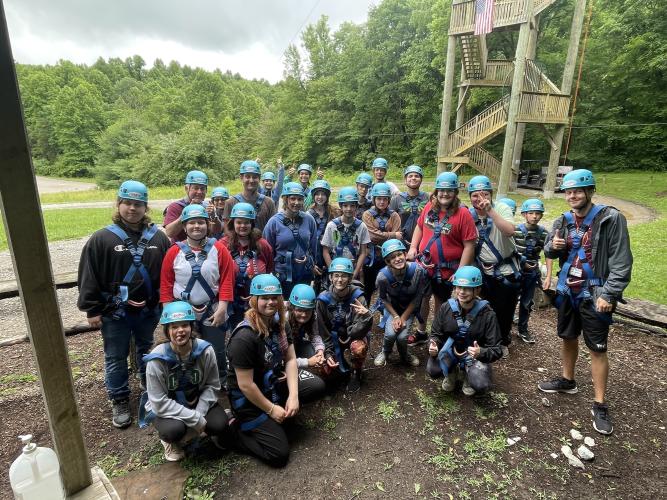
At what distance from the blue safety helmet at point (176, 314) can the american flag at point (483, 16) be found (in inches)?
619

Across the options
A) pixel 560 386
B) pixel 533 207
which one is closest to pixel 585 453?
pixel 560 386

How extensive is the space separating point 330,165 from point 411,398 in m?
38.4

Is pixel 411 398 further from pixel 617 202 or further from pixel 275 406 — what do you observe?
pixel 617 202

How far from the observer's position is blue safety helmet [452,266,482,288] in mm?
4320

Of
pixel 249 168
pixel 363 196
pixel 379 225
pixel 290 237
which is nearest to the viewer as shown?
pixel 290 237

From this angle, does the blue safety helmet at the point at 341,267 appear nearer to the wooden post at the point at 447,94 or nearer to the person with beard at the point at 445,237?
the person with beard at the point at 445,237

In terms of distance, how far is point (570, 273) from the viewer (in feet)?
13.3

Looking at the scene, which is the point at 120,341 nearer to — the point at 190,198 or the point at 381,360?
the point at 190,198

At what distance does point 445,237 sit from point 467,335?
135 centimetres

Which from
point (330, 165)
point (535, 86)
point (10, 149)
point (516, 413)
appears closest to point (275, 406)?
point (516, 413)

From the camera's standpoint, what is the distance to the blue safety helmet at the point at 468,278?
4.32 m

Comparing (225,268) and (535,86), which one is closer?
(225,268)

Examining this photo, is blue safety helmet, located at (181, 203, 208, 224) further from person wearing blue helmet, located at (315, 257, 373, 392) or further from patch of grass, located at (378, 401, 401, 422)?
patch of grass, located at (378, 401, 401, 422)

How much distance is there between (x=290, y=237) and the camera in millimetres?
5426
